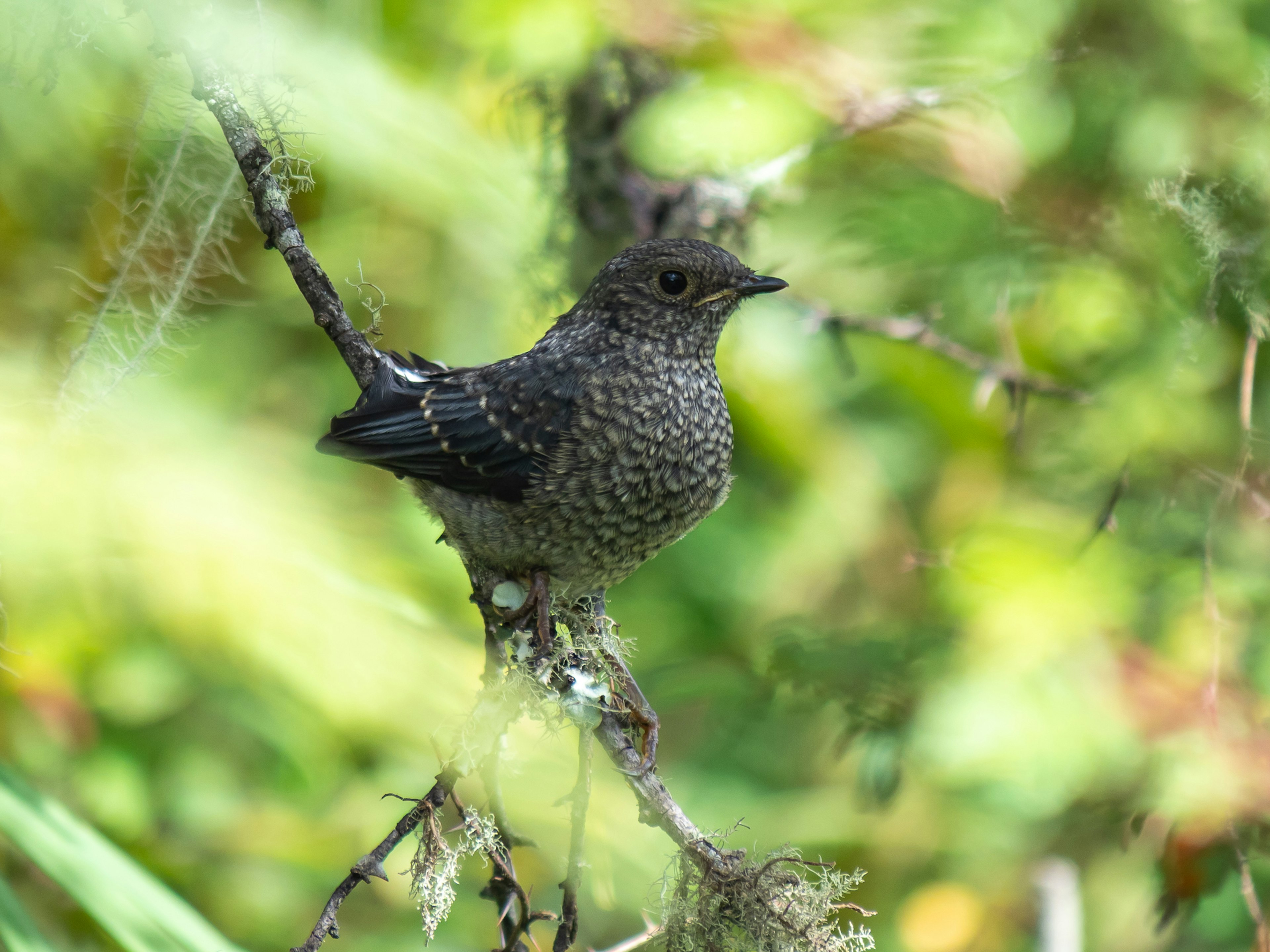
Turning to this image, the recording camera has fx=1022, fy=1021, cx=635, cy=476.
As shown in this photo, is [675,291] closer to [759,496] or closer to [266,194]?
[266,194]

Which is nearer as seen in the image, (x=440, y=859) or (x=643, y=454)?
(x=440, y=859)

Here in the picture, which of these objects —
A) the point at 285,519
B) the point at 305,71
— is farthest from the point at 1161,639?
the point at 305,71

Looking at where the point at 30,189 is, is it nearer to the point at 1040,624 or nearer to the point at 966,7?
the point at 966,7

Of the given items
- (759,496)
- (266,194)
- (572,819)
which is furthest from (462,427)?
(759,496)

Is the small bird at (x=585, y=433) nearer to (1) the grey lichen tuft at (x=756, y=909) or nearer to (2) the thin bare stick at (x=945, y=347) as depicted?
(1) the grey lichen tuft at (x=756, y=909)

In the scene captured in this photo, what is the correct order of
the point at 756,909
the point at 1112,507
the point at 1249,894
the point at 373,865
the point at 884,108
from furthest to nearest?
the point at 884,108 → the point at 1112,507 → the point at 1249,894 → the point at 756,909 → the point at 373,865

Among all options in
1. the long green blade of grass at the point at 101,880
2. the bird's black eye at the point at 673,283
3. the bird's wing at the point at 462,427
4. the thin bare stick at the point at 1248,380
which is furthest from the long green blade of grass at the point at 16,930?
the thin bare stick at the point at 1248,380
